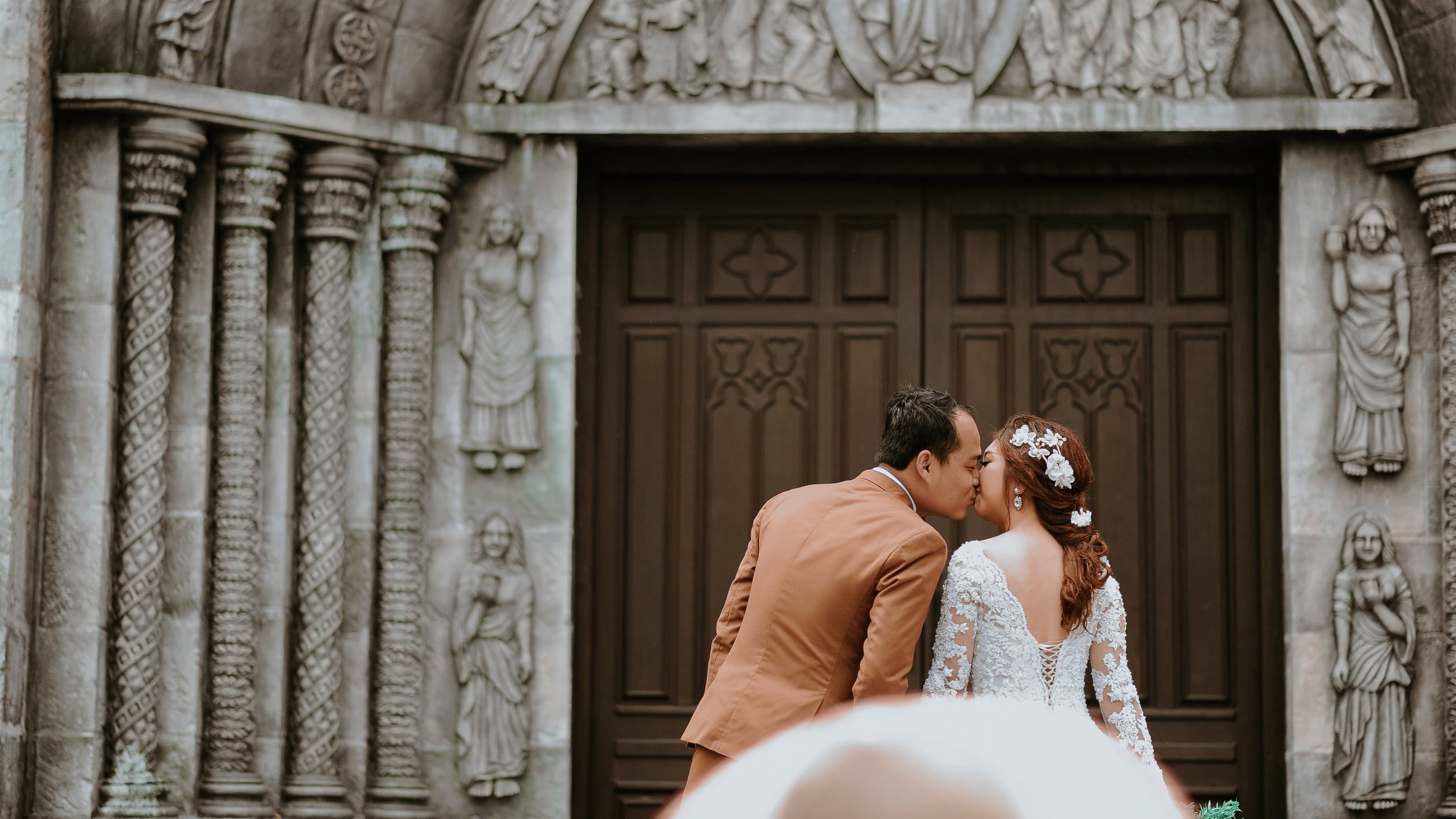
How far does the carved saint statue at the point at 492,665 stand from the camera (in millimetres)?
6797

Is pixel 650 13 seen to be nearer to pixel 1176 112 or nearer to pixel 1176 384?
pixel 1176 112

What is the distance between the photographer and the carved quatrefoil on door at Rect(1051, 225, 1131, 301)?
7336 millimetres

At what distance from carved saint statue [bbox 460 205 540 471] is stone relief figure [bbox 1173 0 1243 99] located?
278 cm

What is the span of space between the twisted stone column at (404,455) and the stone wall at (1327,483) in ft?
11.2

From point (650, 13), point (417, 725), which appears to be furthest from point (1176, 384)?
point (417, 725)

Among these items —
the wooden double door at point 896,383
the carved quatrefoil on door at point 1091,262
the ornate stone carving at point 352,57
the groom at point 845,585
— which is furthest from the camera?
the carved quatrefoil on door at point 1091,262

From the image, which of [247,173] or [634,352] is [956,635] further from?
[247,173]

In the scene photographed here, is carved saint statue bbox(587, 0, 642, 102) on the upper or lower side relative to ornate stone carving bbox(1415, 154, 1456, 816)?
upper

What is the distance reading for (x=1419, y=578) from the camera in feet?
22.2

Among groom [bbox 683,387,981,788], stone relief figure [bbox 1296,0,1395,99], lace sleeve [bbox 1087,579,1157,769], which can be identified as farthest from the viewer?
stone relief figure [bbox 1296,0,1395,99]

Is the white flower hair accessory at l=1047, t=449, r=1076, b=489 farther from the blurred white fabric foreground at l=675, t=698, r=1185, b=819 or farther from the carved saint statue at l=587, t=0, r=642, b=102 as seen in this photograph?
the carved saint statue at l=587, t=0, r=642, b=102

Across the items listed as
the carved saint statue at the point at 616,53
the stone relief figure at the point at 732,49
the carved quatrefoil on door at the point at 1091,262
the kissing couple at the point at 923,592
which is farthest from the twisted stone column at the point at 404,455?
the kissing couple at the point at 923,592

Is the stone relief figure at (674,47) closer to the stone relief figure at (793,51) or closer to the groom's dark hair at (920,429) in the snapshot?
the stone relief figure at (793,51)

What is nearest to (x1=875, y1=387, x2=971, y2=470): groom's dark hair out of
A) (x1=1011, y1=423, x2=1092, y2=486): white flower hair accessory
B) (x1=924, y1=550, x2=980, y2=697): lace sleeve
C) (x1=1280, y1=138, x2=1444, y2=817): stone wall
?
(x1=1011, y1=423, x2=1092, y2=486): white flower hair accessory
